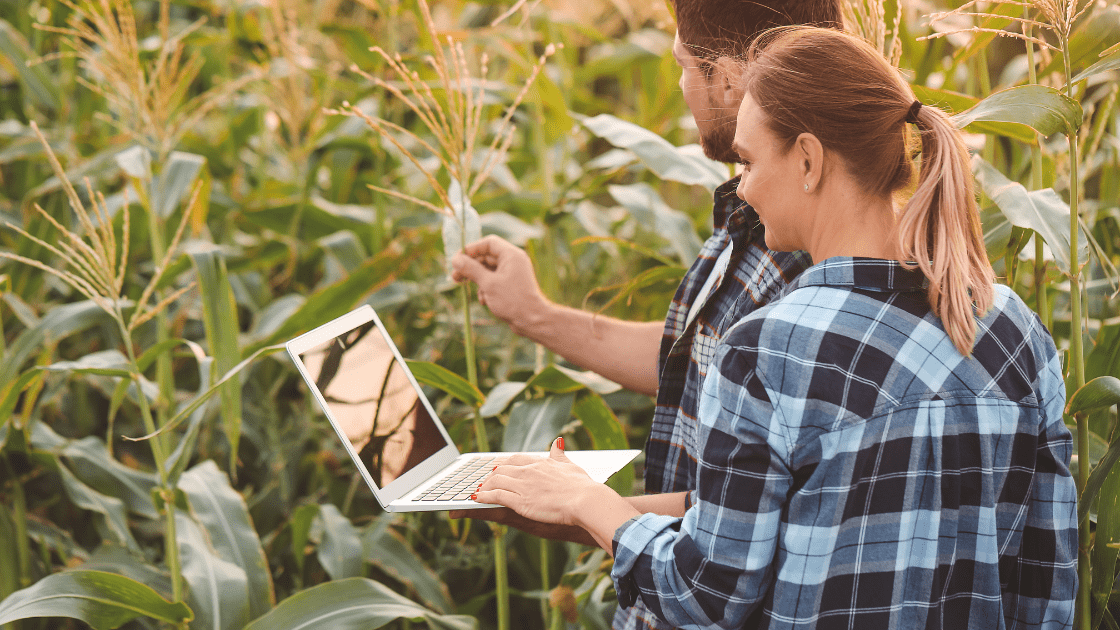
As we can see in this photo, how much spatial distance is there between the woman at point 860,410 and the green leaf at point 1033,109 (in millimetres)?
185

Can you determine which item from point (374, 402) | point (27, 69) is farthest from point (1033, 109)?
point (27, 69)

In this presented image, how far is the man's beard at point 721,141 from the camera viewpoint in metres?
1.02

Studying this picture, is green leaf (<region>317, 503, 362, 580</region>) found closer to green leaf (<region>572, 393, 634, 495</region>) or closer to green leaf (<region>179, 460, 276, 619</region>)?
green leaf (<region>179, 460, 276, 619</region>)

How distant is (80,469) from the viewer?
1595mm

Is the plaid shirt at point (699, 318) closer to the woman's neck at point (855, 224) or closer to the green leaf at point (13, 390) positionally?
the woman's neck at point (855, 224)

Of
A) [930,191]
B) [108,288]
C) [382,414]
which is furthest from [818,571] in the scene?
[108,288]

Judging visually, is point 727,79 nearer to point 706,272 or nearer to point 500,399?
point 706,272

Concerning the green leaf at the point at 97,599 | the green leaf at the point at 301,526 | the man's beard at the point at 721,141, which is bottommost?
the green leaf at the point at 301,526

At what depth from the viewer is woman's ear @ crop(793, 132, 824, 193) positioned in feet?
2.46

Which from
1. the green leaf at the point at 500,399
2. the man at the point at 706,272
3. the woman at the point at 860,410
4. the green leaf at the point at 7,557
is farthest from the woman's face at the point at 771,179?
the green leaf at the point at 7,557

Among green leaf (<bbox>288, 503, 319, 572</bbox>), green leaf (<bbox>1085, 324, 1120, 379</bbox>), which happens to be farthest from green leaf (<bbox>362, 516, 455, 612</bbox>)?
green leaf (<bbox>1085, 324, 1120, 379</bbox>)

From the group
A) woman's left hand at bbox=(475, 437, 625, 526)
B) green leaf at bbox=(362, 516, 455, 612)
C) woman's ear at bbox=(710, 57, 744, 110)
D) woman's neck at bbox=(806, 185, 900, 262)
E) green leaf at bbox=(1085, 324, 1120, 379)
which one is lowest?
green leaf at bbox=(362, 516, 455, 612)

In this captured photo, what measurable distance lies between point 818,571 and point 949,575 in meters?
0.15

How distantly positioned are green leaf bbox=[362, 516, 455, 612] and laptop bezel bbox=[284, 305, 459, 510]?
431 millimetres
